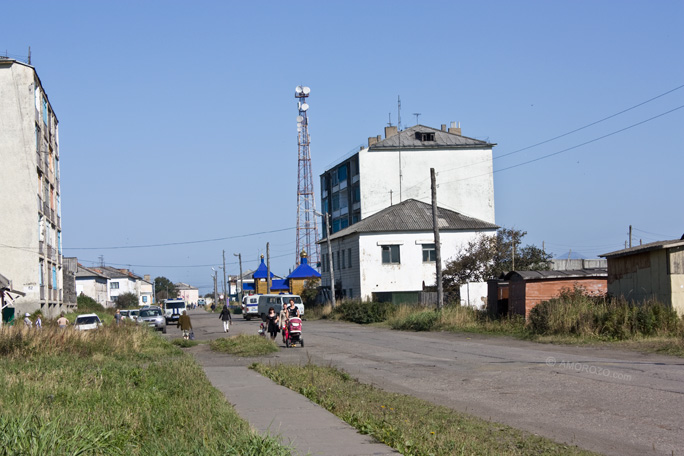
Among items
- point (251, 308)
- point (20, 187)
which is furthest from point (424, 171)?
point (20, 187)

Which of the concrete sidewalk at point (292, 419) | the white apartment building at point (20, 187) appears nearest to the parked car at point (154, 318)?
the white apartment building at point (20, 187)

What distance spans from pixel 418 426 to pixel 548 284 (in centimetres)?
2129

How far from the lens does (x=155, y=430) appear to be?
7973mm

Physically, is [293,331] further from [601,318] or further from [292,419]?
[292,419]

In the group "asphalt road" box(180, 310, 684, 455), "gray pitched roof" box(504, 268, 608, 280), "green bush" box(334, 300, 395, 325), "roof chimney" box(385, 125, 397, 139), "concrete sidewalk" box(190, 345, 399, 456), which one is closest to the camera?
"concrete sidewalk" box(190, 345, 399, 456)

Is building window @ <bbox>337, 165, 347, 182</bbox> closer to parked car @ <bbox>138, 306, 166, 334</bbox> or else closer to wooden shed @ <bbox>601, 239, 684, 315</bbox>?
parked car @ <bbox>138, 306, 166, 334</bbox>

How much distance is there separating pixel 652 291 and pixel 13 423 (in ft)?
70.7

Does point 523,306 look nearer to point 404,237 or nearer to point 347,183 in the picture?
point 404,237

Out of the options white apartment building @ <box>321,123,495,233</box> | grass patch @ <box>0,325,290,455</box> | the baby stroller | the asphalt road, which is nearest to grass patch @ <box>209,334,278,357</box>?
the asphalt road

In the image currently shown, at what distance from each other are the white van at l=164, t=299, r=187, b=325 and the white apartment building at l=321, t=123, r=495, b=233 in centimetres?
2106

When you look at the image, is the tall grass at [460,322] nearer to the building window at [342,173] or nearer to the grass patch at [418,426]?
the grass patch at [418,426]

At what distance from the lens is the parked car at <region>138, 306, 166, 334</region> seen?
42438 mm

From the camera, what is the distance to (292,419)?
29.7ft

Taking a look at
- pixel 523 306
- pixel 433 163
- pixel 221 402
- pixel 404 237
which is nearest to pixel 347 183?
pixel 433 163
